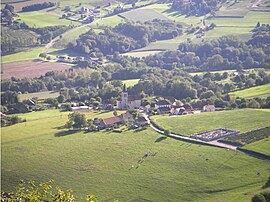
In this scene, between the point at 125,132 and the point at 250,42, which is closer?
the point at 125,132

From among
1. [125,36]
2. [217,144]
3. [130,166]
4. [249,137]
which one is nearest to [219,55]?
[125,36]

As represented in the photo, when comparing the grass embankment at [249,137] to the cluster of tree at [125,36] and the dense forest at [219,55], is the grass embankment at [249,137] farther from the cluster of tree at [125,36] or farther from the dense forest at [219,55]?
the cluster of tree at [125,36]

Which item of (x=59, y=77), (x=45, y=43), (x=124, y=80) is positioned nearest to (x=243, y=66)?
(x=124, y=80)

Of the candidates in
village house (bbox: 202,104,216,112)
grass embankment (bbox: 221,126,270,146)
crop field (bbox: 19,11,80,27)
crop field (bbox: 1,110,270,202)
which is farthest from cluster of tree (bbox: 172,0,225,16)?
grass embankment (bbox: 221,126,270,146)

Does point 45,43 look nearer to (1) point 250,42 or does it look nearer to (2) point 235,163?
(1) point 250,42

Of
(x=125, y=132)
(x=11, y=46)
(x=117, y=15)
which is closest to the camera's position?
(x=125, y=132)

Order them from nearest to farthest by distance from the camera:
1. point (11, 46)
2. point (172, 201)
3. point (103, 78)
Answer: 1. point (172, 201)
2. point (103, 78)
3. point (11, 46)

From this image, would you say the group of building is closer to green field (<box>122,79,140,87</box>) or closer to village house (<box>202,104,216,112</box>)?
village house (<box>202,104,216,112</box>)

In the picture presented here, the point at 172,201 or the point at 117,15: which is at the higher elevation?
the point at 117,15
